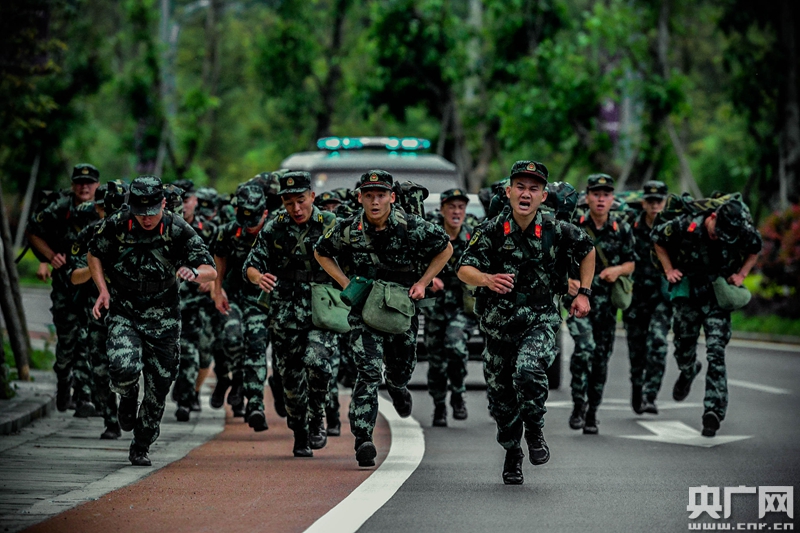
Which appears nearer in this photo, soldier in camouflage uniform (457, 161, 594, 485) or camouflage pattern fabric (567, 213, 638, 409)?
soldier in camouflage uniform (457, 161, 594, 485)

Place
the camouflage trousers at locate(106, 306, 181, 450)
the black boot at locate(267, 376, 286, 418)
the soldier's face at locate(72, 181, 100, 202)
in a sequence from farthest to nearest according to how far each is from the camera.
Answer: the black boot at locate(267, 376, 286, 418) < the soldier's face at locate(72, 181, 100, 202) < the camouflage trousers at locate(106, 306, 181, 450)

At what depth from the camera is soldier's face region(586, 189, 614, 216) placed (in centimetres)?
1298

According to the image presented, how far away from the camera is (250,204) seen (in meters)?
12.3

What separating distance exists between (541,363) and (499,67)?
2317 centimetres

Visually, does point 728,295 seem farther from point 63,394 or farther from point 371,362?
point 63,394

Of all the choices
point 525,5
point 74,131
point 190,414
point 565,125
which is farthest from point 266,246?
point 74,131

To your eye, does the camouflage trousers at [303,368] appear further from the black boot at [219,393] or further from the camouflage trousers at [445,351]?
the black boot at [219,393]

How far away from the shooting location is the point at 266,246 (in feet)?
36.1

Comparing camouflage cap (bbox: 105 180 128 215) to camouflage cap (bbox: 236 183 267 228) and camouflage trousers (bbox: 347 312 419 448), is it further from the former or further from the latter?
camouflage trousers (bbox: 347 312 419 448)

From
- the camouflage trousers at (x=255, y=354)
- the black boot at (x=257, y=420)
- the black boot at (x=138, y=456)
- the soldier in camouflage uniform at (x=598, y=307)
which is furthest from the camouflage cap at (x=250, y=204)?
the soldier in camouflage uniform at (x=598, y=307)

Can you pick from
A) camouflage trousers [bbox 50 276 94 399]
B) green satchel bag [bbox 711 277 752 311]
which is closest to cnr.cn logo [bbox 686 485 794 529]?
green satchel bag [bbox 711 277 752 311]

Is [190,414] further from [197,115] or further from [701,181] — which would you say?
[701,181]

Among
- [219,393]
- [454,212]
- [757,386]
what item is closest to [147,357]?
[454,212]

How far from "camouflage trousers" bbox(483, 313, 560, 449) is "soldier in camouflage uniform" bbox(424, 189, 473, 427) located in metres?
3.56
